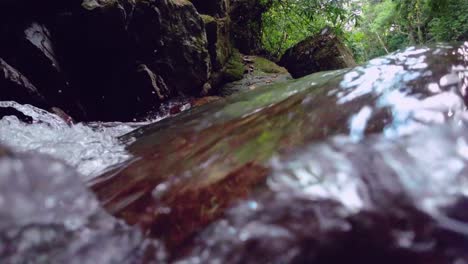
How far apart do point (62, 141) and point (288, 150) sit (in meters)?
1.73

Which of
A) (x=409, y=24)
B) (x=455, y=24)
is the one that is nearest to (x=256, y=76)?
(x=455, y=24)

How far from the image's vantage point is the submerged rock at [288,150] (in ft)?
3.48

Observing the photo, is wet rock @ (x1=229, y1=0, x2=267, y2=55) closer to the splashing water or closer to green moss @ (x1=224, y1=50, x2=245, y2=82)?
green moss @ (x1=224, y1=50, x2=245, y2=82)

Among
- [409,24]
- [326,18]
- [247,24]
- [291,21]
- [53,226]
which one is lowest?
[409,24]

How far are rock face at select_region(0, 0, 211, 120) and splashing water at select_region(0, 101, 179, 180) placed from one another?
421mm

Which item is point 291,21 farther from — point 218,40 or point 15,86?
point 15,86

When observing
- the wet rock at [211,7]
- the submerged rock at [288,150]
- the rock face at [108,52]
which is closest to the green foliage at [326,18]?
the wet rock at [211,7]

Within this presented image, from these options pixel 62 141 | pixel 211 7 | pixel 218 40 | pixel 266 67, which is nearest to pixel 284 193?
pixel 62 141

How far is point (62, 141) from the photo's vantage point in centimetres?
234

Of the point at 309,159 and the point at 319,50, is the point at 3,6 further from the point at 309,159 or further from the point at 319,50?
the point at 319,50

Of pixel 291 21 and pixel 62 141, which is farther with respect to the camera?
pixel 291 21

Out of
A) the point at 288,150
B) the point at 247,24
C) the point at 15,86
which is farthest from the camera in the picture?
the point at 247,24

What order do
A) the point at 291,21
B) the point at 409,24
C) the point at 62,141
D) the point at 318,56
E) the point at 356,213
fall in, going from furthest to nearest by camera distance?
the point at 409,24 < the point at 291,21 < the point at 318,56 < the point at 62,141 < the point at 356,213

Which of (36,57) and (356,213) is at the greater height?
(36,57)
